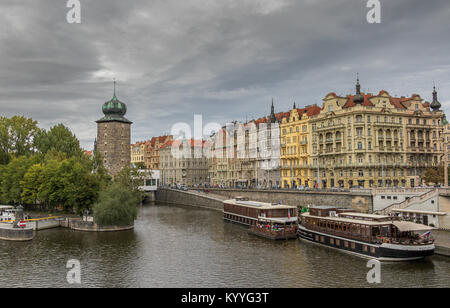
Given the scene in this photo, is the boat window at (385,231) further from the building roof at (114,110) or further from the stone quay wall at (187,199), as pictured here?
the building roof at (114,110)

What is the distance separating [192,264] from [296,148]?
203 feet

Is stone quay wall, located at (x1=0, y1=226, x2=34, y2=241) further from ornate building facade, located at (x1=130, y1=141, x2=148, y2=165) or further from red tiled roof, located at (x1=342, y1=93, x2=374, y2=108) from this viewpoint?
ornate building facade, located at (x1=130, y1=141, x2=148, y2=165)

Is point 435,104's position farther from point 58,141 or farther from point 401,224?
point 58,141

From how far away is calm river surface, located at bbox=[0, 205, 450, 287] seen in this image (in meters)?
32.0

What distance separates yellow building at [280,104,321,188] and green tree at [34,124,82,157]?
50283 mm

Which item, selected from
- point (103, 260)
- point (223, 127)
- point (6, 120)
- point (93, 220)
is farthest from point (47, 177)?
point (223, 127)

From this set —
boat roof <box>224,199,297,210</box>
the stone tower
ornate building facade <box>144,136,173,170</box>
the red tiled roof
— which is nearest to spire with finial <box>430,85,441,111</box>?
the red tiled roof

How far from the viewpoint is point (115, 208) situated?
56.4 meters

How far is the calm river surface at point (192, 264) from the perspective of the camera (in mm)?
32031

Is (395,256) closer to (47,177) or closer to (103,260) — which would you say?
(103,260)

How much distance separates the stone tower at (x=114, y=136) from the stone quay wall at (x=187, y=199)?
15283 millimetres

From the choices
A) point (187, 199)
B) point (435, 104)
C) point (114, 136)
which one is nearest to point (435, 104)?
point (435, 104)

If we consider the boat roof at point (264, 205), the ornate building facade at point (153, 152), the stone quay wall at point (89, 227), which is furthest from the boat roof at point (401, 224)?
the ornate building facade at point (153, 152)
